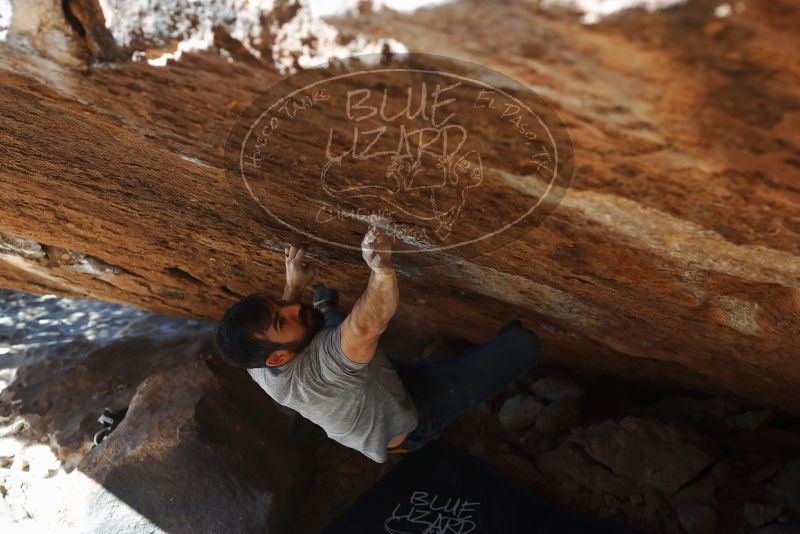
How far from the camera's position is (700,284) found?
1.97 meters

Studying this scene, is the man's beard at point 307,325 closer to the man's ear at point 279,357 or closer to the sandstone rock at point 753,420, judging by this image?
the man's ear at point 279,357

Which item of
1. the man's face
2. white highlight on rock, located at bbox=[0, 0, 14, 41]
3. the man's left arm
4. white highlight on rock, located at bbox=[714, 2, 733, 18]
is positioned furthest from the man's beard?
white highlight on rock, located at bbox=[714, 2, 733, 18]

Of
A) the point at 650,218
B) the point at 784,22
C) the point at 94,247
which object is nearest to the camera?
the point at 784,22

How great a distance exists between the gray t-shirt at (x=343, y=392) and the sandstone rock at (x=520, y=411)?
1035mm

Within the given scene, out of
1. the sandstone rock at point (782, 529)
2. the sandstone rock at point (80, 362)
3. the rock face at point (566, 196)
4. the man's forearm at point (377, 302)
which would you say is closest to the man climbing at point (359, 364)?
the man's forearm at point (377, 302)

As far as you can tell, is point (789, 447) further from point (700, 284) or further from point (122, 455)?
point (122, 455)

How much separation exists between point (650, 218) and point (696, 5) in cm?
67

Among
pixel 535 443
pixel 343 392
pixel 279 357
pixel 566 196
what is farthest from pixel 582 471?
pixel 566 196

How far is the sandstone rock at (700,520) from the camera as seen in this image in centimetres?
289

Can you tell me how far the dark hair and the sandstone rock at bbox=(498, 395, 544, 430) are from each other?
5.58 feet

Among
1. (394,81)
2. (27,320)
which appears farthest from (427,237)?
(27,320)

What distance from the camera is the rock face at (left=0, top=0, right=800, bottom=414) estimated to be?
3.73ft

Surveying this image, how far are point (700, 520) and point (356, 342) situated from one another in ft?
5.90

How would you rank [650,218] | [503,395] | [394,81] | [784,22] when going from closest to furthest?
[784,22] → [394,81] → [650,218] → [503,395]
